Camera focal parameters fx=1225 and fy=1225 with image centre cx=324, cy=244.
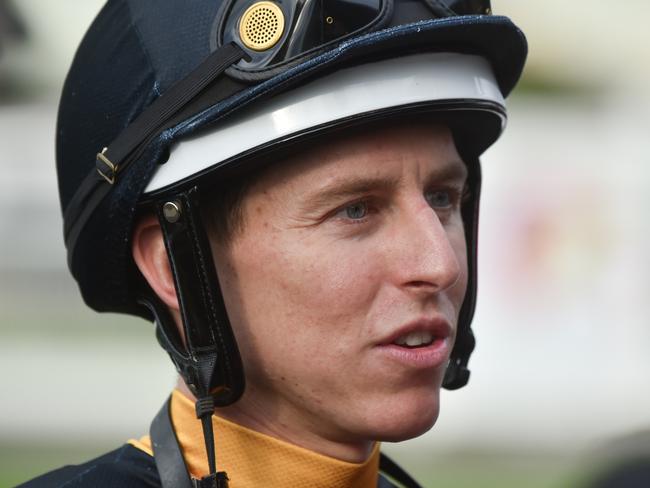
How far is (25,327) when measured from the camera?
30.6ft

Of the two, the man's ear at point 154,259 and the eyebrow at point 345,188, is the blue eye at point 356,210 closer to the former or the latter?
the eyebrow at point 345,188

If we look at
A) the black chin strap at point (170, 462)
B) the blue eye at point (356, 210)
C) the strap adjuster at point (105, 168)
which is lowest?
the black chin strap at point (170, 462)

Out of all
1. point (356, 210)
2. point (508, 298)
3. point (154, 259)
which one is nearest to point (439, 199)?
point (356, 210)

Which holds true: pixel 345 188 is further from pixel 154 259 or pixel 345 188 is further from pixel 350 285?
pixel 154 259

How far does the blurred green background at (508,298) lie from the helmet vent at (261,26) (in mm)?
5983

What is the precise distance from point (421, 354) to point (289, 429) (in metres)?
0.34

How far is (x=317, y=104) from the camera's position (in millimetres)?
2381

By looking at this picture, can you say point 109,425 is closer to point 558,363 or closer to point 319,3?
point 558,363

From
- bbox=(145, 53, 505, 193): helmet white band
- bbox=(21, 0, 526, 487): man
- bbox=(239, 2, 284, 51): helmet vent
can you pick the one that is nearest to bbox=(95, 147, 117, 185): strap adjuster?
bbox=(21, 0, 526, 487): man

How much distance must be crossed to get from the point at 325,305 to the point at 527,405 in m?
6.60

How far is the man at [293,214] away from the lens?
7.87 ft

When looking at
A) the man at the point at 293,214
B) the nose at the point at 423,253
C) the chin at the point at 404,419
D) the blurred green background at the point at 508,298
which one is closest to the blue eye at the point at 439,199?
the man at the point at 293,214

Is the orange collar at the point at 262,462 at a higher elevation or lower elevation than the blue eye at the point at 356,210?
lower

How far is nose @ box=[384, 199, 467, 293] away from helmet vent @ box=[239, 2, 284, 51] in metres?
0.44
